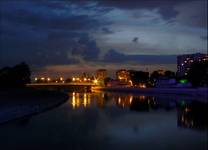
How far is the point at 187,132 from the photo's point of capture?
36062mm

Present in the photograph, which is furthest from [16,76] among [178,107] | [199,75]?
[178,107]

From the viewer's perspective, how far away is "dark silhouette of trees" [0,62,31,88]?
156625 mm

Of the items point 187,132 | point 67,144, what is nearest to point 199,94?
point 187,132

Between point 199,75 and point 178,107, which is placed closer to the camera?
point 178,107

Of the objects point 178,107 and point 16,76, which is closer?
point 178,107

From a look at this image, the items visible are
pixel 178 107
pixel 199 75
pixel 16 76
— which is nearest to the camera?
pixel 178 107

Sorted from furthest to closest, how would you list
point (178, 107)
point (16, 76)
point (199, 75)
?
point (16, 76) < point (199, 75) < point (178, 107)

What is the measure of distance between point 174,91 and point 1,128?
3970 inches

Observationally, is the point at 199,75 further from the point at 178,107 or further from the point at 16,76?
the point at 178,107

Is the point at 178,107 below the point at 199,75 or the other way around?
below

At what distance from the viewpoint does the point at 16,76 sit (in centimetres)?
16662

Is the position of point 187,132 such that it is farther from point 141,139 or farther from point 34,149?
point 34,149

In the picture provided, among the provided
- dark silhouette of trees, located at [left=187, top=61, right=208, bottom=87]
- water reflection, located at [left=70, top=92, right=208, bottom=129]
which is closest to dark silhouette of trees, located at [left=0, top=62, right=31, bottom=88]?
dark silhouette of trees, located at [left=187, top=61, right=208, bottom=87]

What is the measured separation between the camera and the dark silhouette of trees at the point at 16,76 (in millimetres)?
156625
